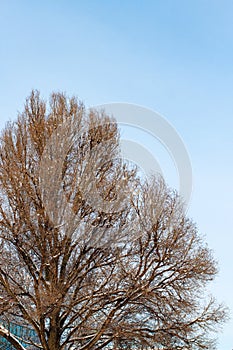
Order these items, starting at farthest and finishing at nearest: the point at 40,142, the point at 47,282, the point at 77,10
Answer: the point at 40,142 < the point at 47,282 < the point at 77,10

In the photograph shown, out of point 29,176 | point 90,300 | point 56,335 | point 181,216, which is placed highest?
point 29,176

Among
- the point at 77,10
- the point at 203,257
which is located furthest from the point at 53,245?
the point at 77,10

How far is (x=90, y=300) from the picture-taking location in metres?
10.9

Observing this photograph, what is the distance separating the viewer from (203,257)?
1135 cm

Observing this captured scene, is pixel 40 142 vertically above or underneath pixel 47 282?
above

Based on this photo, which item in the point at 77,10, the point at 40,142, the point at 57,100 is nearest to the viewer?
the point at 77,10

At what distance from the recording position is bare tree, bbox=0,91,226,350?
35.2ft

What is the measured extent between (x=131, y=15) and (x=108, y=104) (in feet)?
10.7

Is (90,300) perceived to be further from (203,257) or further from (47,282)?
(203,257)

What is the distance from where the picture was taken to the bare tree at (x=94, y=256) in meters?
10.7

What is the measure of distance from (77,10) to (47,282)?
5.72m

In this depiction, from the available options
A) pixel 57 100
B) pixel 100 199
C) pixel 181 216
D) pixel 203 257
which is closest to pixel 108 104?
pixel 57 100

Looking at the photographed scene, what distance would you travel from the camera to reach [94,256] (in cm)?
1140

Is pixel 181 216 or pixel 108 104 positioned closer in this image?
pixel 181 216
